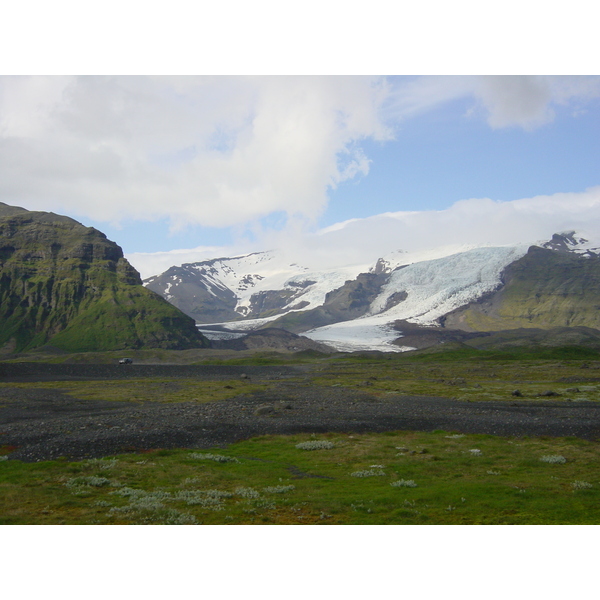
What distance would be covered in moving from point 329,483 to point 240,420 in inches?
775

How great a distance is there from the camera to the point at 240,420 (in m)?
39.9

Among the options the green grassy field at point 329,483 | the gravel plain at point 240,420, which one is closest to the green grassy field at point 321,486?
the green grassy field at point 329,483

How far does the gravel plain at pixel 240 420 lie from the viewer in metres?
30.0

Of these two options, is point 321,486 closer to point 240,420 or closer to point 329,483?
point 329,483

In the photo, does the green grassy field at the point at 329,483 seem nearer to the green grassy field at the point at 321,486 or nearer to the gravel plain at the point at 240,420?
the green grassy field at the point at 321,486

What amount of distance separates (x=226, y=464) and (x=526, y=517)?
1513cm

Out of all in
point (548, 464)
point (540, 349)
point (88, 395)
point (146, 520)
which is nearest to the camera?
point (146, 520)

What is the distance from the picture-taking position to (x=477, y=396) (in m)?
62.1

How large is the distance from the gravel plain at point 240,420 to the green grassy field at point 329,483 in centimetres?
244

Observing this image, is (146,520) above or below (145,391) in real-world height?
above

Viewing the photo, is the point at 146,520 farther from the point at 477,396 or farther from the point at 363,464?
the point at 477,396

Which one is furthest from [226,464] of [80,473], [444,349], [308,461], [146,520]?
[444,349]

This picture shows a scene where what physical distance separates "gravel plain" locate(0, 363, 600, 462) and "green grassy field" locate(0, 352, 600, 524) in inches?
95.9

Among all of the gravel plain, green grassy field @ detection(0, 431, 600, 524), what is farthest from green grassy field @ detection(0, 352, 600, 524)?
the gravel plain
